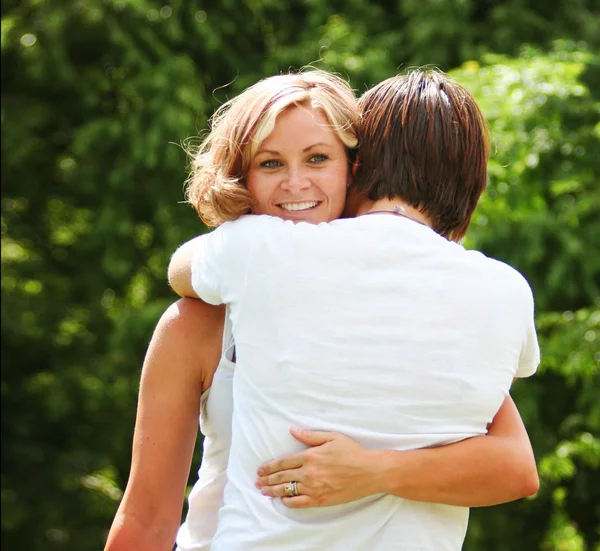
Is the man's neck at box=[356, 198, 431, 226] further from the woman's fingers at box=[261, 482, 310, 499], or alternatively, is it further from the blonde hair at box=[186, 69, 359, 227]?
the woman's fingers at box=[261, 482, 310, 499]

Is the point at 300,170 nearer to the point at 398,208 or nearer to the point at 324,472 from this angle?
the point at 398,208

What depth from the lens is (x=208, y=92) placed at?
534cm

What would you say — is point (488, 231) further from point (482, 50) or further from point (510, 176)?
point (482, 50)

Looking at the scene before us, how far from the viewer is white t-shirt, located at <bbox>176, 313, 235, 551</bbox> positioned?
1.75 m

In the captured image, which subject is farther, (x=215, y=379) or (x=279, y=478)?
(x=215, y=379)

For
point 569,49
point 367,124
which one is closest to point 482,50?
point 569,49

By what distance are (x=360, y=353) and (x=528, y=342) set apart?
1.13 ft

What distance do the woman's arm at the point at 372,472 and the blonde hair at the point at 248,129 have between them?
1.59 ft

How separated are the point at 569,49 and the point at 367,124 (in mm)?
2875

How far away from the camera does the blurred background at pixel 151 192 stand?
423 centimetres

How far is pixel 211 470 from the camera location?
179 centimetres

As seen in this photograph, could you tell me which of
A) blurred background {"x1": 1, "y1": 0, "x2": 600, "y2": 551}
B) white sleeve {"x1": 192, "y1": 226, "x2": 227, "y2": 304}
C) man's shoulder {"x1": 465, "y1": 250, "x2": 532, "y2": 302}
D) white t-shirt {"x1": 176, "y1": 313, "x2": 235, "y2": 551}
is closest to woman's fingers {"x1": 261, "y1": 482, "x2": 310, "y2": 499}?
white t-shirt {"x1": 176, "y1": 313, "x2": 235, "y2": 551}

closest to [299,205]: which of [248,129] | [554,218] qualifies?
[248,129]

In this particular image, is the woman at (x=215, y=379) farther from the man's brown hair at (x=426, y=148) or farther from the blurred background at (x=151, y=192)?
the blurred background at (x=151, y=192)
